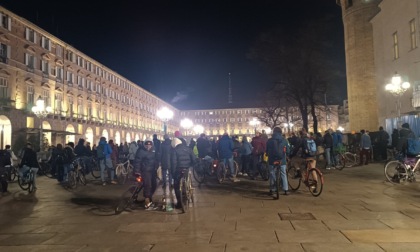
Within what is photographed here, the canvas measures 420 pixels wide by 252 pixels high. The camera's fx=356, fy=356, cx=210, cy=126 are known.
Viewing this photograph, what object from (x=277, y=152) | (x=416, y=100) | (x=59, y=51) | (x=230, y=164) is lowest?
(x=230, y=164)

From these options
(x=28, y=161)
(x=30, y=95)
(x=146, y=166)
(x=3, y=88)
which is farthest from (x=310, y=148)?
(x=30, y=95)

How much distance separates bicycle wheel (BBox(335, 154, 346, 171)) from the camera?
17.4m

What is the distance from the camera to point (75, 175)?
14234mm

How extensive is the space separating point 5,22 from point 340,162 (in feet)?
117

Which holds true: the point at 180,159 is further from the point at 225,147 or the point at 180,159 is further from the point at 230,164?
the point at 230,164

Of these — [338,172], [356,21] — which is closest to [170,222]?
[338,172]

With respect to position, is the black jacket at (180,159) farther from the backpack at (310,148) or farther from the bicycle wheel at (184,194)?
the backpack at (310,148)

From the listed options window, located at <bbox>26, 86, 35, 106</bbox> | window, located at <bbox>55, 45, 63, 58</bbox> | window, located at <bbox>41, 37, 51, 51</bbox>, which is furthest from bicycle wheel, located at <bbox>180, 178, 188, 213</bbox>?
window, located at <bbox>55, 45, 63, 58</bbox>

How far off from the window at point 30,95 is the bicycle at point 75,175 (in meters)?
29.0

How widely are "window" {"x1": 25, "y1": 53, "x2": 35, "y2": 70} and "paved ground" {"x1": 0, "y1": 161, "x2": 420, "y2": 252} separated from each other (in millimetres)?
34377

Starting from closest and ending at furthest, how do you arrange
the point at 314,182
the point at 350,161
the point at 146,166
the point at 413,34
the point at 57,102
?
the point at 146,166 < the point at 314,182 < the point at 350,161 < the point at 413,34 < the point at 57,102

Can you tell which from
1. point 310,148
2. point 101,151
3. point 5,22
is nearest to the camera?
point 310,148

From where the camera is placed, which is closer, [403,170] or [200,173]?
[403,170]

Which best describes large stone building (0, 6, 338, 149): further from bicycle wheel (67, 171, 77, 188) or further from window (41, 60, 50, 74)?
bicycle wheel (67, 171, 77, 188)
